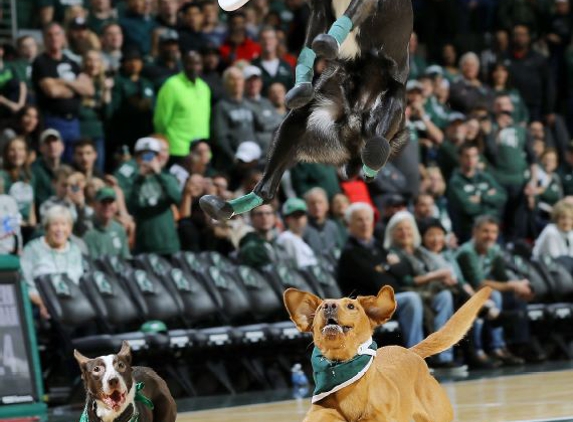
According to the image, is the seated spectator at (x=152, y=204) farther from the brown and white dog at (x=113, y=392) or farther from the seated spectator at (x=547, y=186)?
the brown and white dog at (x=113, y=392)

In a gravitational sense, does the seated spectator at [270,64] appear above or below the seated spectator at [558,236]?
above

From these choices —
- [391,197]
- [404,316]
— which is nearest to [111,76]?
[391,197]

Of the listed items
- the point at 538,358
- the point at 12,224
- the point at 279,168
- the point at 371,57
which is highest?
the point at 371,57

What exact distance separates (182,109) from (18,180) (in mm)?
2452

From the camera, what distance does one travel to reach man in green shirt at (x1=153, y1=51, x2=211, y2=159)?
1553cm

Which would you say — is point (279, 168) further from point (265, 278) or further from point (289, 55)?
point (289, 55)

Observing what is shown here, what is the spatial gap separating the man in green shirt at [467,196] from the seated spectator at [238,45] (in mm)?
2816

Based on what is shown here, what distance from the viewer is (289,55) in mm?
18188

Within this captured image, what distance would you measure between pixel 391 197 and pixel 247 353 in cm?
300

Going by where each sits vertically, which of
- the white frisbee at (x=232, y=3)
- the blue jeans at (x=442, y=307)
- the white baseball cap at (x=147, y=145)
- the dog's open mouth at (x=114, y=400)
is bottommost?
the blue jeans at (x=442, y=307)

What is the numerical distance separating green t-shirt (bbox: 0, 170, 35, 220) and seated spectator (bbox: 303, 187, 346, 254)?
2.84 meters

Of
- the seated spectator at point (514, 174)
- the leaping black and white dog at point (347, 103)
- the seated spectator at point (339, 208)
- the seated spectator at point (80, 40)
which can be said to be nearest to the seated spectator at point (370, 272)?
the seated spectator at point (339, 208)

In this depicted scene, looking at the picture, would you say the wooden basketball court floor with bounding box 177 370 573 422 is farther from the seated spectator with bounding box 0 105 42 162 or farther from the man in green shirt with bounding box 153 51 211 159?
the man in green shirt with bounding box 153 51 211 159

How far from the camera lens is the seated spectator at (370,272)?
1344cm
